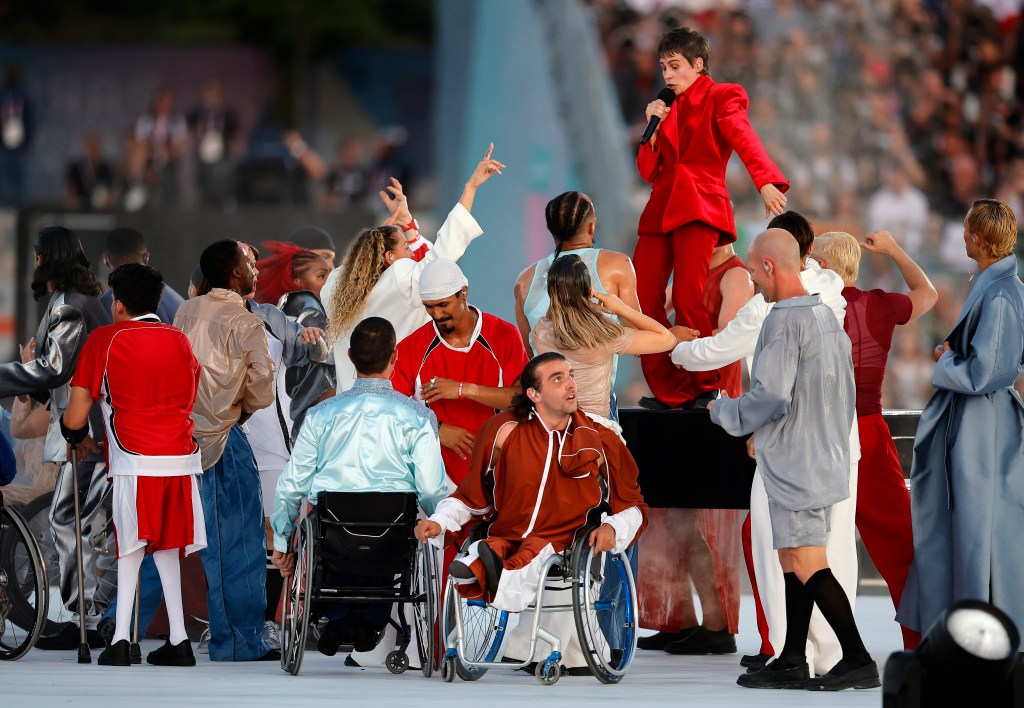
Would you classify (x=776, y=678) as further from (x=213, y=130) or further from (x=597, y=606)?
(x=213, y=130)

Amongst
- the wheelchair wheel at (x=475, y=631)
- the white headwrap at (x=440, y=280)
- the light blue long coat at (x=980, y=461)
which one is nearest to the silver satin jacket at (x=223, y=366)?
the white headwrap at (x=440, y=280)

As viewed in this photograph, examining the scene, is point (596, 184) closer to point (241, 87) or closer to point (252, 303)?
point (252, 303)

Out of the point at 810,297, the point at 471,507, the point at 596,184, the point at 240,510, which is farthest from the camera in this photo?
the point at 596,184

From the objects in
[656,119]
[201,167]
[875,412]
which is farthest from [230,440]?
[201,167]

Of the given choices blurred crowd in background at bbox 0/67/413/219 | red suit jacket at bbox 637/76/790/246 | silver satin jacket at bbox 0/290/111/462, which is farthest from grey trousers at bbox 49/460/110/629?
blurred crowd in background at bbox 0/67/413/219

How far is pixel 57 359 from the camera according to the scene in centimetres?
676

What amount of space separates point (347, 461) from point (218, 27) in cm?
2460

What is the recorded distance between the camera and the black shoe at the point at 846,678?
223 inches

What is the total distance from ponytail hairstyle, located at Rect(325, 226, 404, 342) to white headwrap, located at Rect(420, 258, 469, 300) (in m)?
0.65

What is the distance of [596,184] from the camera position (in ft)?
48.2

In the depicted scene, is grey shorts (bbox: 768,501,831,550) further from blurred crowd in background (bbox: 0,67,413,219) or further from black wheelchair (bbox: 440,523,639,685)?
blurred crowd in background (bbox: 0,67,413,219)

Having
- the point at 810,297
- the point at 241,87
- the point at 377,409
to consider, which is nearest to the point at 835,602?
the point at 810,297

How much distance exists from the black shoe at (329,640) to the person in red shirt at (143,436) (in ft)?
1.95

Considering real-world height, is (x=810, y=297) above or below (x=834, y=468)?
above
